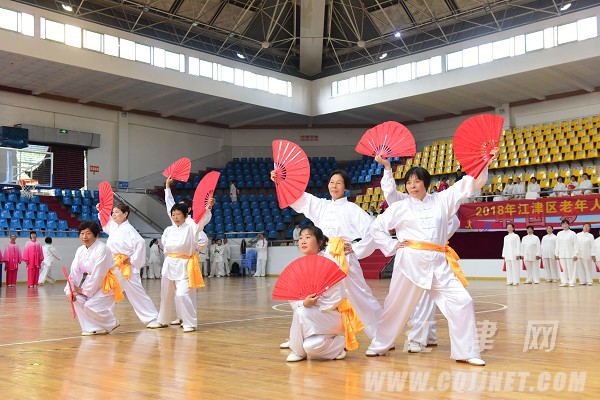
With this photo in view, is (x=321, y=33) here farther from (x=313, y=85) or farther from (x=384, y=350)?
(x=384, y=350)

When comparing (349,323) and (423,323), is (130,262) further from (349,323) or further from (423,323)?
(423,323)

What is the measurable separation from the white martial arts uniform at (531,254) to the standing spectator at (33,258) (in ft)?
45.4

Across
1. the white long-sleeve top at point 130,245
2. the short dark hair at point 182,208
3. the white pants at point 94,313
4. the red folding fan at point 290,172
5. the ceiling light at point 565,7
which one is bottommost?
the white pants at point 94,313

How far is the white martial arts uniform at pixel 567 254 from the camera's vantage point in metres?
15.7

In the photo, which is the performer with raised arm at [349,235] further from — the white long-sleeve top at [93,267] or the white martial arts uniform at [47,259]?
the white martial arts uniform at [47,259]

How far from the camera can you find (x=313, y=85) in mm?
26484

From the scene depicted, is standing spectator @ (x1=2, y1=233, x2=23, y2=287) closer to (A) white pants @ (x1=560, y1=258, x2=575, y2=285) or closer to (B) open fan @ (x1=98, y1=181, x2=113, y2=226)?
(B) open fan @ (x1=98, y1=181, x2=113, y2=226)

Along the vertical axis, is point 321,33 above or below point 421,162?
above

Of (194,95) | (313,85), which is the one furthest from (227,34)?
(313,85)

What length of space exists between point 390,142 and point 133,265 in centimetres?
385

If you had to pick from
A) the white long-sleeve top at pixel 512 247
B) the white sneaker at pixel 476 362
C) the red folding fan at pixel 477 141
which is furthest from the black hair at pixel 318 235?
the white long-sleeve top at pixel 512 247

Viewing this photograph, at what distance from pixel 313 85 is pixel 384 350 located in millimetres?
22159

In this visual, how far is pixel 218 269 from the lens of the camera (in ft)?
77.5

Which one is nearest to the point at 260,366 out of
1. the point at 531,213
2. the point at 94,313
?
the point at 94,313
